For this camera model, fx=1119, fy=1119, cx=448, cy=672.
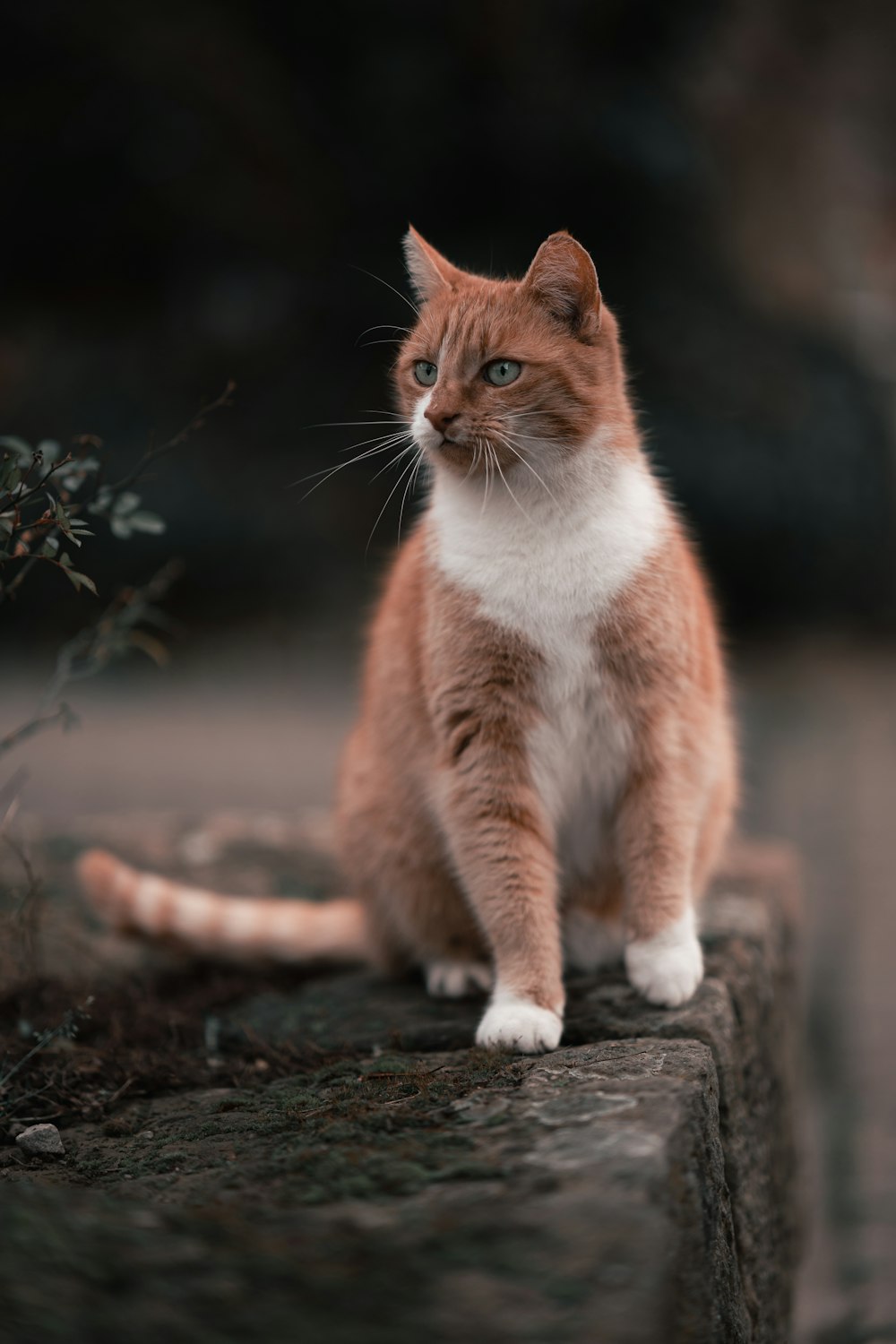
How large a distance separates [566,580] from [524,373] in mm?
361

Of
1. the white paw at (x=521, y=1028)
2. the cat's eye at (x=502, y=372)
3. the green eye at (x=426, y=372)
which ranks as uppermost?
the green eye at (x=426, y=372)

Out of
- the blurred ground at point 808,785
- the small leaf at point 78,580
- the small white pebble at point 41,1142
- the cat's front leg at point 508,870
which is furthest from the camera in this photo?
the blurred ground at point 808,785

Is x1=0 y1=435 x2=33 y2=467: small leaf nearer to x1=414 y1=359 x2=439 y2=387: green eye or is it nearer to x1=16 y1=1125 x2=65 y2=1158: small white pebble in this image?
x1=414 y1=359 x2=439 y2=387: green eye

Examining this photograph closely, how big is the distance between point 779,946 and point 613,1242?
1754 mm

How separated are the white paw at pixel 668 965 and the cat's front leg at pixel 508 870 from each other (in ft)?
0.43

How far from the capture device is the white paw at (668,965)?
1837 millimetres

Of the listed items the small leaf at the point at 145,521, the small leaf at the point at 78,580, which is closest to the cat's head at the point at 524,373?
the small leaf at the point at 145,521

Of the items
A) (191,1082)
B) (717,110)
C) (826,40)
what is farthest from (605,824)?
(826,40)

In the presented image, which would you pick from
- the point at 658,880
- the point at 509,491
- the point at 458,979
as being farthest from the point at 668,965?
the point at 509,491

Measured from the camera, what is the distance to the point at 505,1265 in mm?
1031

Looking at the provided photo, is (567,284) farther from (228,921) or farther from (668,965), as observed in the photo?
(228,921)

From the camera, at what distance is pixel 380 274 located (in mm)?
7285

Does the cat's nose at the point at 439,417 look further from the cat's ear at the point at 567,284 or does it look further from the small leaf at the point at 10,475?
the small leaf at the point at 10,475

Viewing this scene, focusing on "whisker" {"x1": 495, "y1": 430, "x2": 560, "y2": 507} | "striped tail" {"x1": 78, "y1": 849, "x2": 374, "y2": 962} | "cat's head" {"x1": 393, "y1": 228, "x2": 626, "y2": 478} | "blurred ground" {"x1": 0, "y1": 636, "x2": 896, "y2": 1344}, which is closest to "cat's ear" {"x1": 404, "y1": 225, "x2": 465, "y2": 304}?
"cat's head" {"x1": 393, "y1": 228, "x2": 626, "y2": 478}
